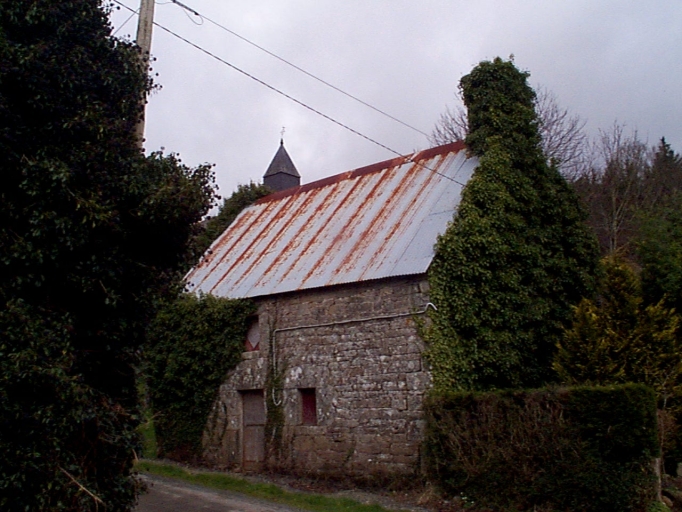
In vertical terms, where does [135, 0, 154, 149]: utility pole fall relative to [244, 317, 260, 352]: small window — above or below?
above

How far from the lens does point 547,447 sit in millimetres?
9641

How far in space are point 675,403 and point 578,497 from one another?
139 inches

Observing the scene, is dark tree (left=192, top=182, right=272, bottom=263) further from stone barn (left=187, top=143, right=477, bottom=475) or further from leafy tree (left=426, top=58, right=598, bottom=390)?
leafy tree (left=426, top=58, right=598, bottom=390)

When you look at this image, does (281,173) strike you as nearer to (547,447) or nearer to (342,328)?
(342,328)

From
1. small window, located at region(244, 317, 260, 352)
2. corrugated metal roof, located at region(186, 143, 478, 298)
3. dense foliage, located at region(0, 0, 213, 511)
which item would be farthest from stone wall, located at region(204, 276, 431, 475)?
dense foliage, located at region(0, 0, 213, 511)

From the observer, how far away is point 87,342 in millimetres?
6855

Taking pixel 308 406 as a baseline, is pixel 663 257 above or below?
above

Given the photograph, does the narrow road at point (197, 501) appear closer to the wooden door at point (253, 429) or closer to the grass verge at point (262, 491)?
the grass verge at point (262, 491)

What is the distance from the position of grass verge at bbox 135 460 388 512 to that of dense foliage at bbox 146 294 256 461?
3.27 feet

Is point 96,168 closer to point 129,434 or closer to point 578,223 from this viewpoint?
point 129,434

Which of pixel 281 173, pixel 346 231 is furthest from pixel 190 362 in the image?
pixel 281 173

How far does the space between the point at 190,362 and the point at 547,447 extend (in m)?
9.07

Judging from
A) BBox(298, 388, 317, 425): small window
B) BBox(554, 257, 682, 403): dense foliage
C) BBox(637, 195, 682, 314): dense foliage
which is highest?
BBox(637, 195, 682, 314): dense foliage

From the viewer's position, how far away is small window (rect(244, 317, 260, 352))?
15.2 meters
